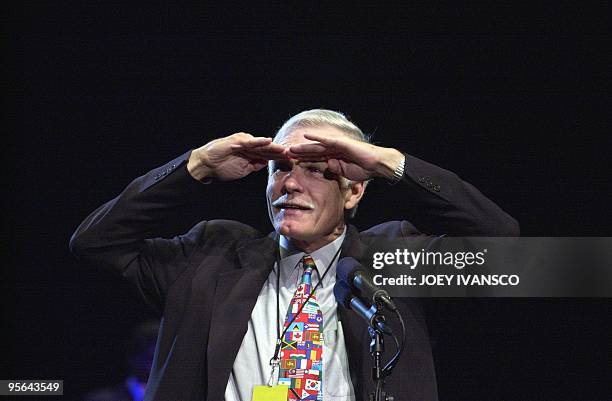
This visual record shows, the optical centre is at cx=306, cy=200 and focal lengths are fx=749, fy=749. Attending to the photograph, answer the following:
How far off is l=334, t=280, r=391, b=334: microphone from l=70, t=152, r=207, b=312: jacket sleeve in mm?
652

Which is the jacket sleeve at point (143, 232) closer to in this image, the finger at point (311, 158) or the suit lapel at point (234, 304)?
the suit lapel at point (234, 304)

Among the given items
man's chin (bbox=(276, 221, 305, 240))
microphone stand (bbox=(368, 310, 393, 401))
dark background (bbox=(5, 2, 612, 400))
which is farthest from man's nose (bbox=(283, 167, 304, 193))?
dark background (bbox=(5, 2, 612, 400))

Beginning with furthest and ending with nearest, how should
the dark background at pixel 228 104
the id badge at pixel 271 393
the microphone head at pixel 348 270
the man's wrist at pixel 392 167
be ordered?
the dark background at pixel 228 104 → the man's wrist at pixel 392 167 → the id badge at pixel 271 393 → the microphone head at pixel 348 270

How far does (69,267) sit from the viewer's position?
317 cm

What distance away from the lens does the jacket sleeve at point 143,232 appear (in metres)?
2.23

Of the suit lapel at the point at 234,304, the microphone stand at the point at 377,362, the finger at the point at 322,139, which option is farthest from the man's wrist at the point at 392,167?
the microphone stand at the point at 377,362

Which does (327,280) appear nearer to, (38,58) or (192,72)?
(192,72)

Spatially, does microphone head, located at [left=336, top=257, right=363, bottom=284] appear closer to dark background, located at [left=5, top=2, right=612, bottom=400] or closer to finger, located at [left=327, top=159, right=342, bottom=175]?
finger, located at [left=327, top=159, right=342, bottom=175]

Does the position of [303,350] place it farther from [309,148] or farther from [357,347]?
[309,148]

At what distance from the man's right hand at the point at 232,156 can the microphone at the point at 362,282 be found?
0.46 metres

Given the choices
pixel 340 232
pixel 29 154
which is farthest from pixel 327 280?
pixel 29 154

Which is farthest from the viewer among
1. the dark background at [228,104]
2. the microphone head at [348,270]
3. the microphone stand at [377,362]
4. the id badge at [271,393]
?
the dark background at [228,104]

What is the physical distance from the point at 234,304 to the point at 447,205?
68cm

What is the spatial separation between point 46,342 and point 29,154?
0.79 m
